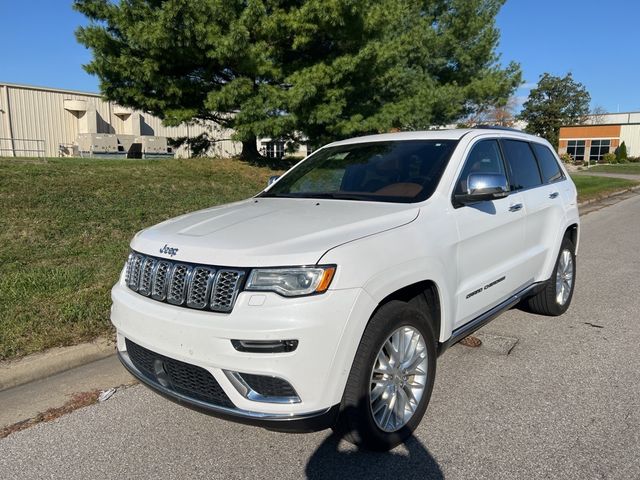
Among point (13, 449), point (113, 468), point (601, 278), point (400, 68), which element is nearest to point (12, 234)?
point (13, 449)

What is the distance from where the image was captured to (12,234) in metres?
7.14

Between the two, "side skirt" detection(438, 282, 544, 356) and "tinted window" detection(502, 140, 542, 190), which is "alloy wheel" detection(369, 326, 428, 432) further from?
"tinted window" detection(502, 140, 542, 190)

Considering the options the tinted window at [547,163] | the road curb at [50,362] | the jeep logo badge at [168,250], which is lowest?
the road curb at [50,362]

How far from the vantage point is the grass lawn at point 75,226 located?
14.9ft

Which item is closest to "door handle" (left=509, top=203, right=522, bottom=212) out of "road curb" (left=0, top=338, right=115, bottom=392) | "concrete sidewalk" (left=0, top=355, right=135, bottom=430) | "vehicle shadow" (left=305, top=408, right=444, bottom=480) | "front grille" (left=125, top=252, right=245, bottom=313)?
"vehicle shadow" (left=305, top=408, right=444, bottom=480)

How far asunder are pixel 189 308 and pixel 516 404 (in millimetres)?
2206

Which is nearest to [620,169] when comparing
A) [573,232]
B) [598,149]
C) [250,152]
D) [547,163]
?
[598,149]

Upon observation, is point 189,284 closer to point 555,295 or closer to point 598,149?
point 555,295

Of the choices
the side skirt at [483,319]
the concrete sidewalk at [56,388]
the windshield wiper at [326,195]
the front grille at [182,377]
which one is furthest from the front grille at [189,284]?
the side skirt at [483,319]

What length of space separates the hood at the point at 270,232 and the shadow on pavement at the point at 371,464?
1131 mm

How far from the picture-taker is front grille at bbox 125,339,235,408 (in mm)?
2719

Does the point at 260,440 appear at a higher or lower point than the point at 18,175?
lower

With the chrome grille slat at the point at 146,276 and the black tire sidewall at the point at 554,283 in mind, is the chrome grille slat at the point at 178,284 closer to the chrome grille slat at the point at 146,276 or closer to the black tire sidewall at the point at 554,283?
the chrome grille slat at the point at 146,276

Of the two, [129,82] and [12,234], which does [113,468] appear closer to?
[12,234]
